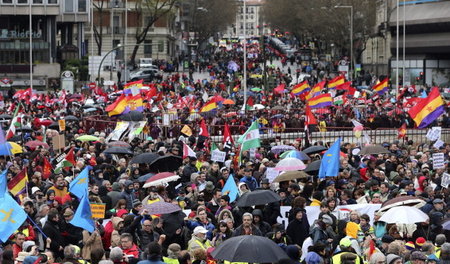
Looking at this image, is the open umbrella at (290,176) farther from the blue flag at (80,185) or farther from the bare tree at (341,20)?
the bare tree at (341,20)

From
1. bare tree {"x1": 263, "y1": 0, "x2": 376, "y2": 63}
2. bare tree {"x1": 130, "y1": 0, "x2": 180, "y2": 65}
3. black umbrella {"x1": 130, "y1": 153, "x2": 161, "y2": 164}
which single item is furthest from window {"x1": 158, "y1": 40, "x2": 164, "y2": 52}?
black umbrella {"x1": 130, "y1": 153, "x2": 161, "y2": 164}

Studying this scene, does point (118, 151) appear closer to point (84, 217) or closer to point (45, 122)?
point (45, 122)

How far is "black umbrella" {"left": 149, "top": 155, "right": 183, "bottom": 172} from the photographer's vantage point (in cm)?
2314

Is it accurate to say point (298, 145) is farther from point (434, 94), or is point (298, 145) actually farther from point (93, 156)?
point (93, 156)

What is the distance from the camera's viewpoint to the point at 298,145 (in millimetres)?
29703

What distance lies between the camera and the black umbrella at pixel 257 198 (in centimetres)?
1725

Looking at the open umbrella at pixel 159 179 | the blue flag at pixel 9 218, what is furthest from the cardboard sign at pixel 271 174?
the blue flag at pixel 9 218

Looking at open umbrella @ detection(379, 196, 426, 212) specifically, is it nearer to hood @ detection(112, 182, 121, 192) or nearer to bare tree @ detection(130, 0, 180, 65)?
hood @ detection(112, 182, 121, 192)

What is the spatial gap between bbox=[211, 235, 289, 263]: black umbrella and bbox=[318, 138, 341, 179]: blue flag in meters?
7.17

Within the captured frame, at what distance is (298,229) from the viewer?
16500mm

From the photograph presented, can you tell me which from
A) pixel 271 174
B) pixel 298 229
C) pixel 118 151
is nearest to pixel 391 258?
pixel 298 229

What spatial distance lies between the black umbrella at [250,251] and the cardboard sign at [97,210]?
3475mm

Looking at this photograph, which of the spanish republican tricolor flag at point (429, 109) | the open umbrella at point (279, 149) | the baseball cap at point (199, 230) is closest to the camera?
the baseball cap at point (199, 230)

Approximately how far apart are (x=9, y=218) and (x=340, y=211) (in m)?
5.09
